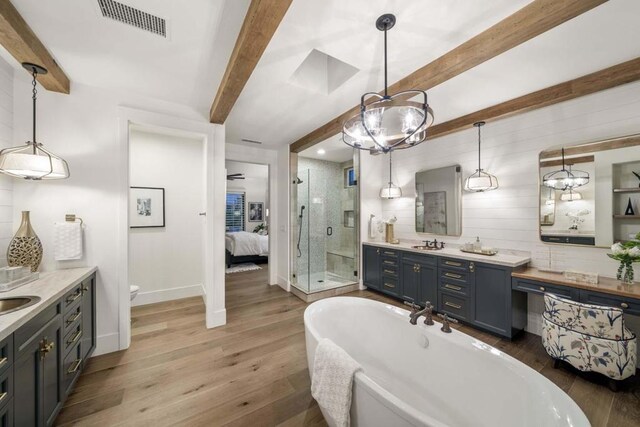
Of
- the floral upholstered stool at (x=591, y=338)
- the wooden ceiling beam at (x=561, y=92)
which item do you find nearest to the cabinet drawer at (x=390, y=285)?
the floral upholstered stool at (x=591, y=338)

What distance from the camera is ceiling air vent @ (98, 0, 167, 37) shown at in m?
1.46

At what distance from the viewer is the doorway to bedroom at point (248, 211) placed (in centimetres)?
631

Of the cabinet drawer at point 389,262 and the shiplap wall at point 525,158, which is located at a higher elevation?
the shiplap wall at point 525,158

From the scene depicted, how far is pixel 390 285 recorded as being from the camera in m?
3.85

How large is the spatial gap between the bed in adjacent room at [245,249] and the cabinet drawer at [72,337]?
408 cm

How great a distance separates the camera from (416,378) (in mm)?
1849

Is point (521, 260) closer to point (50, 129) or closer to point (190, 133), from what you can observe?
point (190, 133)

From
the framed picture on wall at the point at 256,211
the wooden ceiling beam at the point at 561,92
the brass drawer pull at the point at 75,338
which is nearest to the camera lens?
the brass drawer pull at the point at 75,338

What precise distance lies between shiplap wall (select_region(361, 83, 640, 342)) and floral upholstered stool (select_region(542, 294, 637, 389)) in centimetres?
66

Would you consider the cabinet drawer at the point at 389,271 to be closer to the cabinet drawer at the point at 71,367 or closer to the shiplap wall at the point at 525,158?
the shiplap wall at the point at 525,158

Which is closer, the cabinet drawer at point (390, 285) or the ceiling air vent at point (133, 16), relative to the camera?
the ceiling air vent at point (133, 16)

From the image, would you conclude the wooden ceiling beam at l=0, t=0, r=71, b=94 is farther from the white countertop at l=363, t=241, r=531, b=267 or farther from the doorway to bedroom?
the doorway to bedroom

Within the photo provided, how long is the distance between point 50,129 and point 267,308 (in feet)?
10.1

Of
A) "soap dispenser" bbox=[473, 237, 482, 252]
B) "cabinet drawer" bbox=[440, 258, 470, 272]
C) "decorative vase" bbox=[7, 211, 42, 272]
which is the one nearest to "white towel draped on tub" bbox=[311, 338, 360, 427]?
"cabinet drawer" bbox=[440, 258, 470, 272]
